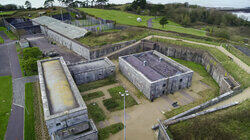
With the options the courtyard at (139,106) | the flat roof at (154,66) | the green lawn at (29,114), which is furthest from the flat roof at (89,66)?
the green lawn at (29,114)

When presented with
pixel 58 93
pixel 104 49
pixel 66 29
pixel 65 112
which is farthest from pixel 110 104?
pixel 66 29

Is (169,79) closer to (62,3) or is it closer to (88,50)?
(88,50)

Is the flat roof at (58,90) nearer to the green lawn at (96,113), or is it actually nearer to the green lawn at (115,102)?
the green lawn at (96,113)

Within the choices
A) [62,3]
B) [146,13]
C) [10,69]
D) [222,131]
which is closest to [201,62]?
[222,131]

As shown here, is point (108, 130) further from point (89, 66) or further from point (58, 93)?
point (89, 66)

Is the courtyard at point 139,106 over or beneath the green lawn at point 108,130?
over
